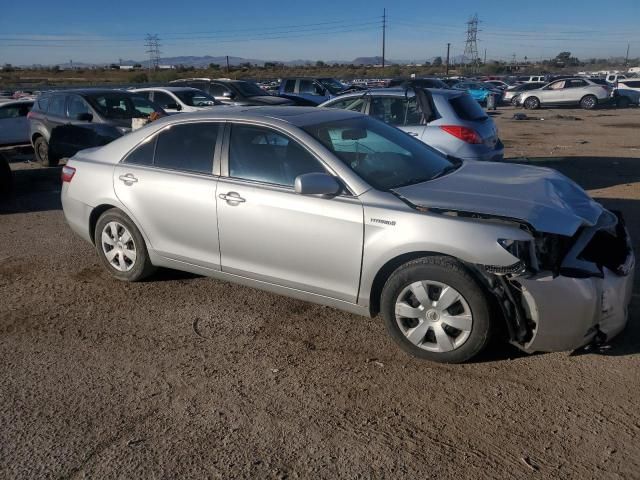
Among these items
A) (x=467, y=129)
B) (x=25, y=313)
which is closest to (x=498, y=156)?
(x=467, y=129)

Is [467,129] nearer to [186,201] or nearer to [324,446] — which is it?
[186,201]

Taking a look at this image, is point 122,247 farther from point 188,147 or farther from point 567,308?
point 567,308

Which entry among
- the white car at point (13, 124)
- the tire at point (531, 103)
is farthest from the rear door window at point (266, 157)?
the tire at point (531, 103)

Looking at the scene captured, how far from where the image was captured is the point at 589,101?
94.1 feet

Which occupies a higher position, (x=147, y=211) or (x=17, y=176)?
Answer: (x=147, y=211)

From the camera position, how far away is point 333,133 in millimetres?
4516

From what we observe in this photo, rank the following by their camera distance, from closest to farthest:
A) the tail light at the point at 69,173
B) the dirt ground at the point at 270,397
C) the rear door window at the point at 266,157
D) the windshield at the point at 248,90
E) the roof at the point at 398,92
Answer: the dirt ground at the point at 270,397 → the rear door window at the point at 266,157 → the tail light at the point at 69,173 → the roof at the point at 398,92 → the windshield at the point at 248,90

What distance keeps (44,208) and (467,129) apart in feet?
20.4

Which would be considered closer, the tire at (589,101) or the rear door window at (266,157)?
the rear door window at (266,157)

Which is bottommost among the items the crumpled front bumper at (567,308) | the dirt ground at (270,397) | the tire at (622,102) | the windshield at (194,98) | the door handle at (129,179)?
the dirt ground at (270,397)

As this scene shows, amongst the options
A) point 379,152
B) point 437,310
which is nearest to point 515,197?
point 437,310

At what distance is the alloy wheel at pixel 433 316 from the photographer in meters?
3.58

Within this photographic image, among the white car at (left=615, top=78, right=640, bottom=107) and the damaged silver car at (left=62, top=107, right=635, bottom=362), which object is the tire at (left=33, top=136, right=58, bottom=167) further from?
the white car at (left=615, top=78, right=640, bottom=107)

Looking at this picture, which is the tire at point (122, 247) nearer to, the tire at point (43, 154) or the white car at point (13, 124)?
the tire at point (43, 154)
